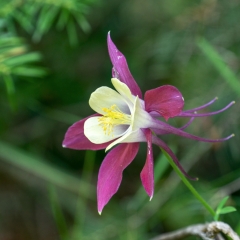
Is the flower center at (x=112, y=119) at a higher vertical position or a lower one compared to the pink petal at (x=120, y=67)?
lower

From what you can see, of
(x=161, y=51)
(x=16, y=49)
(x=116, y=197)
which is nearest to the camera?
(x=16, y=49)

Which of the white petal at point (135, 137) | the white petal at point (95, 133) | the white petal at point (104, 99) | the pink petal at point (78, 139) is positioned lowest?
the pink petal at point (78, 139)

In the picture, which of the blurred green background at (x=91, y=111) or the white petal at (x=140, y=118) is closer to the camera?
the white petal at (x=140, y=118)

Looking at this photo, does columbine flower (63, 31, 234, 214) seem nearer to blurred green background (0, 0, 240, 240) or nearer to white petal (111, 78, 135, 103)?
white petal (111, 78, 135, 103)

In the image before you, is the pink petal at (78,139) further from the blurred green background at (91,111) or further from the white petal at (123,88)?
the blurred green background at (91,111)

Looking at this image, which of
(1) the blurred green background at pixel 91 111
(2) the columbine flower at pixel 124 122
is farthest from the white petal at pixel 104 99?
(1) the blurred green background at pixel 91 111

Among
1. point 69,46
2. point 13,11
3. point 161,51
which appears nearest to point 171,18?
point 161,51

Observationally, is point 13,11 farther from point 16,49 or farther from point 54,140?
point 54,140
